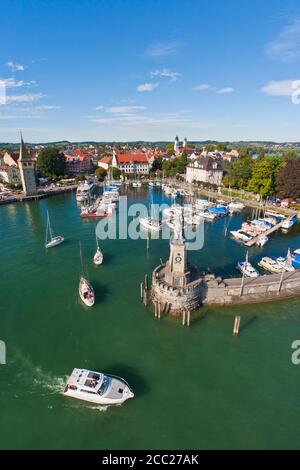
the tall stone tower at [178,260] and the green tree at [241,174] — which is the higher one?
the green tree at [241,174]

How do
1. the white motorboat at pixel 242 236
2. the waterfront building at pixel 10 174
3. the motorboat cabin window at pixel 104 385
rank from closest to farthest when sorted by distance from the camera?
the motorboat cabin window at pixel 104 385
the white motorboat at pixel 242 236
the waterfront building at pixel 10 174

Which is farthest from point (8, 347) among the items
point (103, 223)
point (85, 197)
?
point (85, 197)

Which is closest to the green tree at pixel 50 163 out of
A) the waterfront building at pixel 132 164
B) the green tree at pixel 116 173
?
the green tree at pixel 116 173

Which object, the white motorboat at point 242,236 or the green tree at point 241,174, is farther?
the green tree at point 241,174

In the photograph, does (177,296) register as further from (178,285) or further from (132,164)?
(132,164)

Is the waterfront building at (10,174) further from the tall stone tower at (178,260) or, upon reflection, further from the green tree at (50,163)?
the tall stone tower at (178,260)

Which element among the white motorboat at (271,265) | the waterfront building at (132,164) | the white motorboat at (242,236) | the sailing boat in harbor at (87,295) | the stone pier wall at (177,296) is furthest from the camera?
the waterfront building at (132,164)

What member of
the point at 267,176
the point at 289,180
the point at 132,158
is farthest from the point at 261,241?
the point at 132,158
